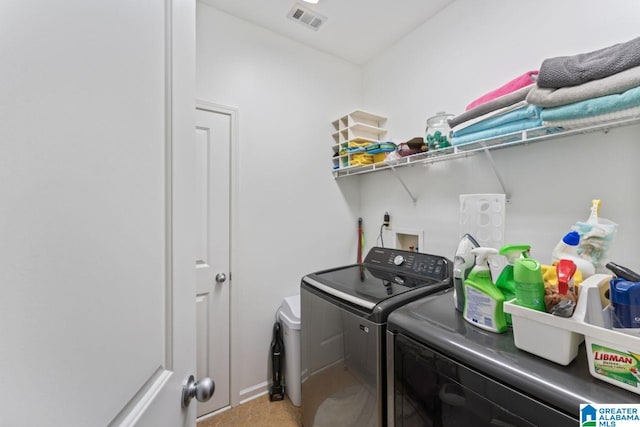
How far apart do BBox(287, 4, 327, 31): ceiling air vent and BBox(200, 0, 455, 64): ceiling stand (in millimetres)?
24

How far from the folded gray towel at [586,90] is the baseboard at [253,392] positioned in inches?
95.1

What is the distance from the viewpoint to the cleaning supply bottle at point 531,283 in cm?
73

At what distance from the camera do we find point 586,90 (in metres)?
0.94

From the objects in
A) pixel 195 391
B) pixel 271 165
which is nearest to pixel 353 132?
pixel 271 165

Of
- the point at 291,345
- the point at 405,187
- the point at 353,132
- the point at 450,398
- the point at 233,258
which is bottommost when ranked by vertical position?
the point at 291,345

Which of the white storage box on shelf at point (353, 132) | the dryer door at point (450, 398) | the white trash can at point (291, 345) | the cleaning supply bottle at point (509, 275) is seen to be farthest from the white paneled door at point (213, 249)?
the cleaning supply bottle at point (509, 275)

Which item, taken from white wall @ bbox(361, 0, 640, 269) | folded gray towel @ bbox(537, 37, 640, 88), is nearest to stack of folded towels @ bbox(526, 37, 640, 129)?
folded gray towel @ bbox(537, 37, 640, 88)

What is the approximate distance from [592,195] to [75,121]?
177 cm

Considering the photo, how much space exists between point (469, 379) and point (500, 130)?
1.10m

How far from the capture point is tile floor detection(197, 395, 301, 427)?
174cm

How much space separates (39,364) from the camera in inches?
10.7

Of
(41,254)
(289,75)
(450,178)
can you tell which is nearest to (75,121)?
(41,254)

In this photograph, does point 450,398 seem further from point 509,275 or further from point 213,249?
point 213,249

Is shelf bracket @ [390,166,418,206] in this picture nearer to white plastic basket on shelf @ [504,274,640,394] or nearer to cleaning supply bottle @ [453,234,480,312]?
cleaning supply bottle @ [453,234,480,312]
